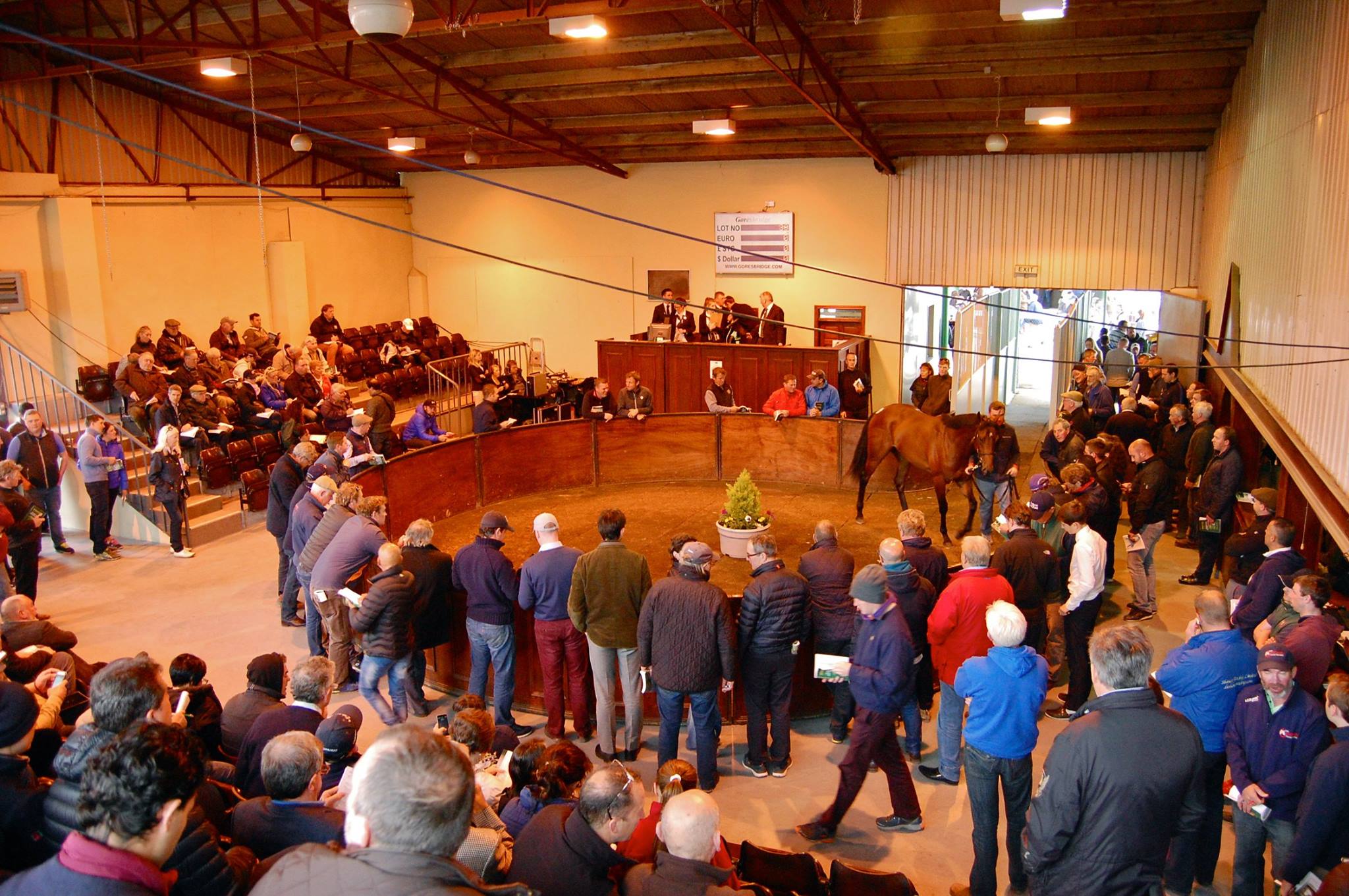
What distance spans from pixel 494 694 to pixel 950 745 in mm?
3049

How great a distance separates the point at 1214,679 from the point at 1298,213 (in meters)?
5.04

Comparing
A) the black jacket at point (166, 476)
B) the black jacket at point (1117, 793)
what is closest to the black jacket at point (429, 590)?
the black jacket at point (1117, 793)

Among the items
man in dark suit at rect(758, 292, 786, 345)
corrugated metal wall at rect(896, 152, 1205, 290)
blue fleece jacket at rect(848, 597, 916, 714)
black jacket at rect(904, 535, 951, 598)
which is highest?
corrugated metal wall at rect(896, 152, 1205, 290)

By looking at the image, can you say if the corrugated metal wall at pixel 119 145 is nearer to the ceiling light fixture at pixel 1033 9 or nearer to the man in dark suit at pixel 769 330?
the man in dark suit at pixel 769 330

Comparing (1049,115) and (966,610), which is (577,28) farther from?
(966,610)

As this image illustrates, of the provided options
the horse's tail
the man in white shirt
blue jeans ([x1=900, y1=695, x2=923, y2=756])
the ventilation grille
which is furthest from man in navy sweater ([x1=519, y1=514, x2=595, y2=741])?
the ventilation grille

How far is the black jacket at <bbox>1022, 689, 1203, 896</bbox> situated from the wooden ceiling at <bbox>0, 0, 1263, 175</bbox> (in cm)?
866

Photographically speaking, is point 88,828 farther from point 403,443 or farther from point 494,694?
point 403,443

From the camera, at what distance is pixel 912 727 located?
646cm

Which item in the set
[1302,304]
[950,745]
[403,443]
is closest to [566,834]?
[950,745]

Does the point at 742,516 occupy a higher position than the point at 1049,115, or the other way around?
the point at 1049,115

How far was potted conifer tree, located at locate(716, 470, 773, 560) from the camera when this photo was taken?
10258 mm

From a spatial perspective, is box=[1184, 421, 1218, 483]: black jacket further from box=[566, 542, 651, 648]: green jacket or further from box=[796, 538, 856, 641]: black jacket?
box=[566, 542, 651, 648]: green jacket

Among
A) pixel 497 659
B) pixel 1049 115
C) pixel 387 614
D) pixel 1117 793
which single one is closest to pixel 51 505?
pixel 387 614
